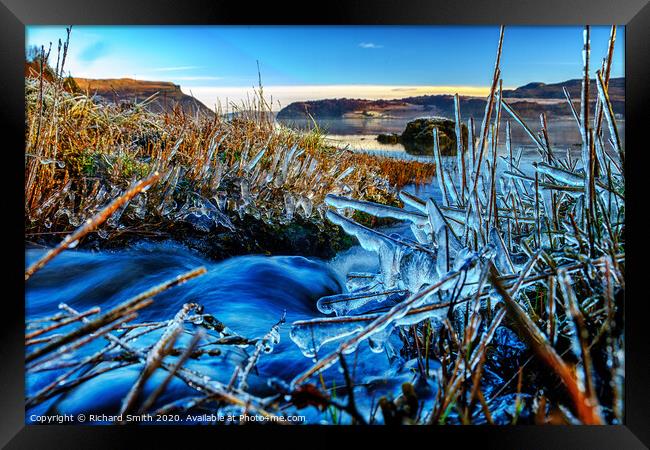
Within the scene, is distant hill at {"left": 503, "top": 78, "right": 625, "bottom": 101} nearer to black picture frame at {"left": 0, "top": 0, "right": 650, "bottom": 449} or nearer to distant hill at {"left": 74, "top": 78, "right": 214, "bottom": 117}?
black picture frame at {"left": 0, "top": 0, "right": 650, "bottom": 449}

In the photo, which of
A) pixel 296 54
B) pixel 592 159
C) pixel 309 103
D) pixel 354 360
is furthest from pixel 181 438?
pixel 592 159

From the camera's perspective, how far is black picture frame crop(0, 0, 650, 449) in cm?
195

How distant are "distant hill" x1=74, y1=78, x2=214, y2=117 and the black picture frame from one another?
0.22m

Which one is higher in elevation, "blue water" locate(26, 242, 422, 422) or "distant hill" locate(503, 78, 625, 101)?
"distant hill" locate(503, 78, 625, 101)

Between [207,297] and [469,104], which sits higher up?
[469,104]

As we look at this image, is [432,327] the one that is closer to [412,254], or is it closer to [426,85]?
[412,254]

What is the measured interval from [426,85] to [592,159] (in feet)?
2.16

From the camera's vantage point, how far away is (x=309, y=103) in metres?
2.11

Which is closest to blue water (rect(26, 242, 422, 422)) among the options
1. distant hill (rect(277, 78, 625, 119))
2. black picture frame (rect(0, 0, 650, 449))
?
black picture frame (rect(0, 0, 650, 449))
